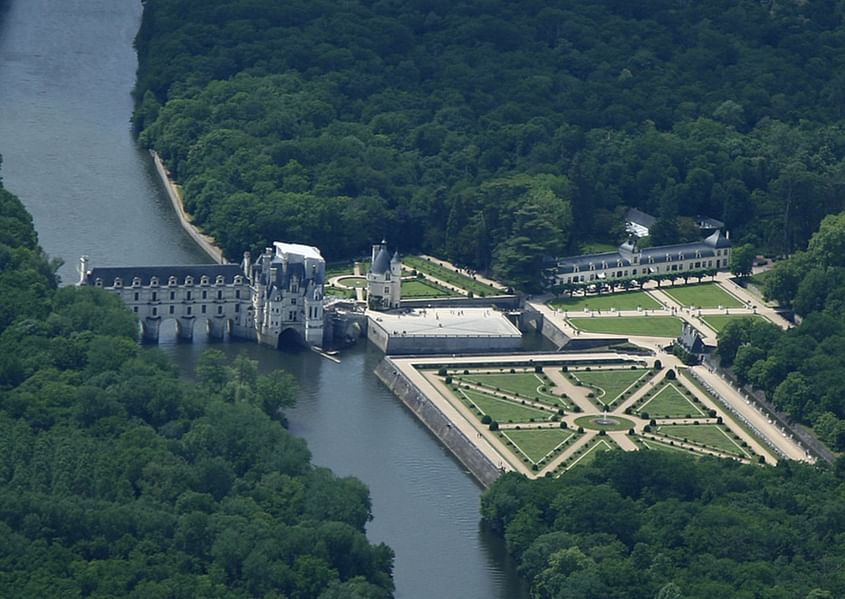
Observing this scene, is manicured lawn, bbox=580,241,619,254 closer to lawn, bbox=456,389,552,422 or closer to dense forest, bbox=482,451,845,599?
lawn, bbox=456,389,552,422

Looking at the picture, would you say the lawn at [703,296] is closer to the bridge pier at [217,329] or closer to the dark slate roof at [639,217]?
the dark slate roof at [639,217]

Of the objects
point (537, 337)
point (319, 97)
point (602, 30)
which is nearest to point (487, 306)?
point (537, 337)

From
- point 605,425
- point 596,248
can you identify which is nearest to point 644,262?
point 596,248

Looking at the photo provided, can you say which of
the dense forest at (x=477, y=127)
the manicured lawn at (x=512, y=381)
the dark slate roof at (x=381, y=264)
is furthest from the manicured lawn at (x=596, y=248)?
the manicured lawn at (x=512, y=381)

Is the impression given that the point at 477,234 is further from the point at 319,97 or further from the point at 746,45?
the point at 746,45

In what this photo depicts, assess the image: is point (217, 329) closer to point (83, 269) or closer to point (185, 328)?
point (185, 328)
